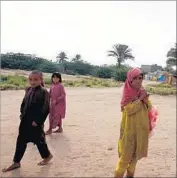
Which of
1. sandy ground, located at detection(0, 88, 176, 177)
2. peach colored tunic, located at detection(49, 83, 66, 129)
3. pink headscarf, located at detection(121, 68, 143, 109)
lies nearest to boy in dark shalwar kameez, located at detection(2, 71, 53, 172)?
sandy ground, located at detection(0, 88, 176, 177)

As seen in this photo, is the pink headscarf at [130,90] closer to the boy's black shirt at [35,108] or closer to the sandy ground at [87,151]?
the sandy ground at [87,151]

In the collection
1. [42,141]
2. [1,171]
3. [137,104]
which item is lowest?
[1,171]

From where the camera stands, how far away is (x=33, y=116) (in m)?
5.67

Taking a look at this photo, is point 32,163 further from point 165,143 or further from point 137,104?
point 165,143

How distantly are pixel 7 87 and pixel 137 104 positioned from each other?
18.3 metres

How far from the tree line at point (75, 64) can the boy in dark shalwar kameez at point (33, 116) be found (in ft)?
50.5

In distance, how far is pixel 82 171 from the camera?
18.3 feet

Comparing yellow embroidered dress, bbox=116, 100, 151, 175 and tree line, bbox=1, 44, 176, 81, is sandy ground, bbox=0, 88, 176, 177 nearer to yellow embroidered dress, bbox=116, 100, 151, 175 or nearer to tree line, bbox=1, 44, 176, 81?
yellow embroidered dress, bbox=116, 100, 151, 175

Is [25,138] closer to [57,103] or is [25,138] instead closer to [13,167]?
[13,167]

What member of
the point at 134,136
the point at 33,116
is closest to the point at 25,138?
the point at 33,116

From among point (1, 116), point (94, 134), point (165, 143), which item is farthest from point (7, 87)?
point (165, 143)

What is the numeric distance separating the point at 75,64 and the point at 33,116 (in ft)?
124

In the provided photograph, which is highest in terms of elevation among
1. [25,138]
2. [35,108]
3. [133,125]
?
[35,108]

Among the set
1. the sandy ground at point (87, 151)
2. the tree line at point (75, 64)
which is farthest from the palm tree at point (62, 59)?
the sandy ground at point (87, 151)
